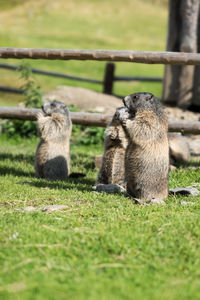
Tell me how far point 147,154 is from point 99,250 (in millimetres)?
2072

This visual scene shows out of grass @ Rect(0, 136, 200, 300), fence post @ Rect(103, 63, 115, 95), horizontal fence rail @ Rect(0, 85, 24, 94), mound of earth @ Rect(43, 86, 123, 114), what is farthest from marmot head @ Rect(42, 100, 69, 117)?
horizontal fence rail @ Rect(0, 85, 24, 94)

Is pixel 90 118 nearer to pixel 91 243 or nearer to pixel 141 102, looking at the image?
pixel 141 102

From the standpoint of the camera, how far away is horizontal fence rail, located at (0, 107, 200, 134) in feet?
24.3

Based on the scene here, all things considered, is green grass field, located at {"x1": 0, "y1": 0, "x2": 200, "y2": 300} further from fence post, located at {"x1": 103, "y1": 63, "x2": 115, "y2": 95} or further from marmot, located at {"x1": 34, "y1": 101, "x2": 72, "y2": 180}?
fence post, located at {"x1": 103, "y1": 63, "x2": 115, "y2": 95}

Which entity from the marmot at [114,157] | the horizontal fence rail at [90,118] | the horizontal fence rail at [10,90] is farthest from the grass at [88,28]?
the marmot at [114,157]

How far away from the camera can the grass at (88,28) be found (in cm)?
2766

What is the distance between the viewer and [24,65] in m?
10.5

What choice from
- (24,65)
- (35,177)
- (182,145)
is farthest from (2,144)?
(182,145)

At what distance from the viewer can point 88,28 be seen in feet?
128

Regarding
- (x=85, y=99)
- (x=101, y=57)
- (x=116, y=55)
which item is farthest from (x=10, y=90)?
(x=116, y=55)

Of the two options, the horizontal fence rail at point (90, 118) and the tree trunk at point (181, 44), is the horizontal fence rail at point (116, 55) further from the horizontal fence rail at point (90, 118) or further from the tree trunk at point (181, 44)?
the tree trunk at point (181, 44)

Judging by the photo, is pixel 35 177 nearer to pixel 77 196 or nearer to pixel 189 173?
pixel 77 196

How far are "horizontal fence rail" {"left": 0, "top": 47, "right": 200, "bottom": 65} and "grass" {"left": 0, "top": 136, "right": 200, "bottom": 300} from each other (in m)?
2.43

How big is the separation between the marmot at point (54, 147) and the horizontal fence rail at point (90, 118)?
243 mm
